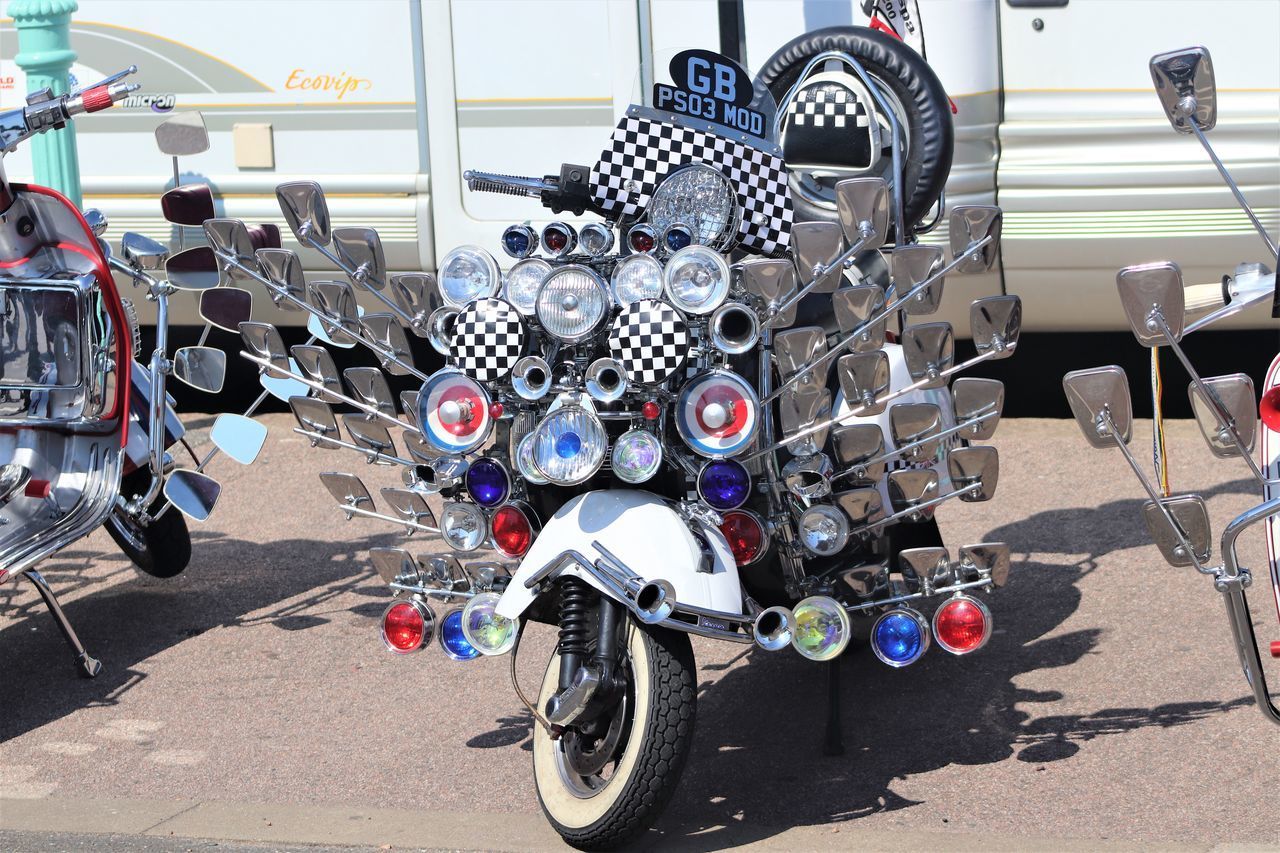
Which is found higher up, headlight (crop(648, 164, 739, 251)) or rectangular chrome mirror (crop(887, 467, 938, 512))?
headlight (crop(648, 164, 739, 251))

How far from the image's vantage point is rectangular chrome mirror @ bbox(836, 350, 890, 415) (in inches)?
146

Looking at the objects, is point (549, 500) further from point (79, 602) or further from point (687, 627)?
point (79, 602)

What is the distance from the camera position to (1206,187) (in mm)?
6824

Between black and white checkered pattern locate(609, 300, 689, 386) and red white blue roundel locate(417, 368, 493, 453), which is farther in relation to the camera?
red white blue roundel locate(417, 368, 493, 453)

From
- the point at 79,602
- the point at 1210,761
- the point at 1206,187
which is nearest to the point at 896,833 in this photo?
the point at 1210,761

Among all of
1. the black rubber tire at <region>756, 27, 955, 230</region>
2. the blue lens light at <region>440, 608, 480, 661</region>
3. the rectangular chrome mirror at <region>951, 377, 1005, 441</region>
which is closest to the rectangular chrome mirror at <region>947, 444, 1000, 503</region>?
the rectangular chrome mirror at <region>951, 377, 1005, 441</region>

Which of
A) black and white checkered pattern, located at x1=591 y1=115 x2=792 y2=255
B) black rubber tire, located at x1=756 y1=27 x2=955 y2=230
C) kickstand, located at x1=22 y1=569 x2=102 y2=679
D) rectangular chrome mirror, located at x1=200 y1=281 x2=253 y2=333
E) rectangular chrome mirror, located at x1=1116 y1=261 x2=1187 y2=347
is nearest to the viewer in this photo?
rectangular chrome mirror, located at x1=1116 y1=261 x2=1187 y2=347

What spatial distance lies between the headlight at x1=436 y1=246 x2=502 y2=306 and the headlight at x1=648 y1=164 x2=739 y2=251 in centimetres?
39

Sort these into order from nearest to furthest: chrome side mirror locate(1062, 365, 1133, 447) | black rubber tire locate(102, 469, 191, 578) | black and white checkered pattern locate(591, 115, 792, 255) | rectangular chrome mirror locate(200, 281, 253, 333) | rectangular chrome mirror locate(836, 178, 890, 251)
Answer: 1. chrome side mirror locate(1062, 365, 1133, 447)
2. rectangular chrome mirror locate(836, 178, 890, 251)
3. black and white checkered pattern locate(591, 115, 792, 255)
4. rectangular chrome mirror locate(200, 281, 253, 333)
5. black rubber tire locate(102, 469, 191, 578)

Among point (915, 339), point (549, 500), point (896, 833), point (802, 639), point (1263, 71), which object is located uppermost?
point (1263, 71)

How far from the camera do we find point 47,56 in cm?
730

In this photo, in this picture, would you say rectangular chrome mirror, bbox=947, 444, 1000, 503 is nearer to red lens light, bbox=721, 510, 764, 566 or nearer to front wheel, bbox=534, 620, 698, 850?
red lens light, bbox=721, 510, 764, 566

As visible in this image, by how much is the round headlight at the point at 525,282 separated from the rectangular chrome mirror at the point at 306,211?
0.48m

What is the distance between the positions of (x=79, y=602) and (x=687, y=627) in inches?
112
